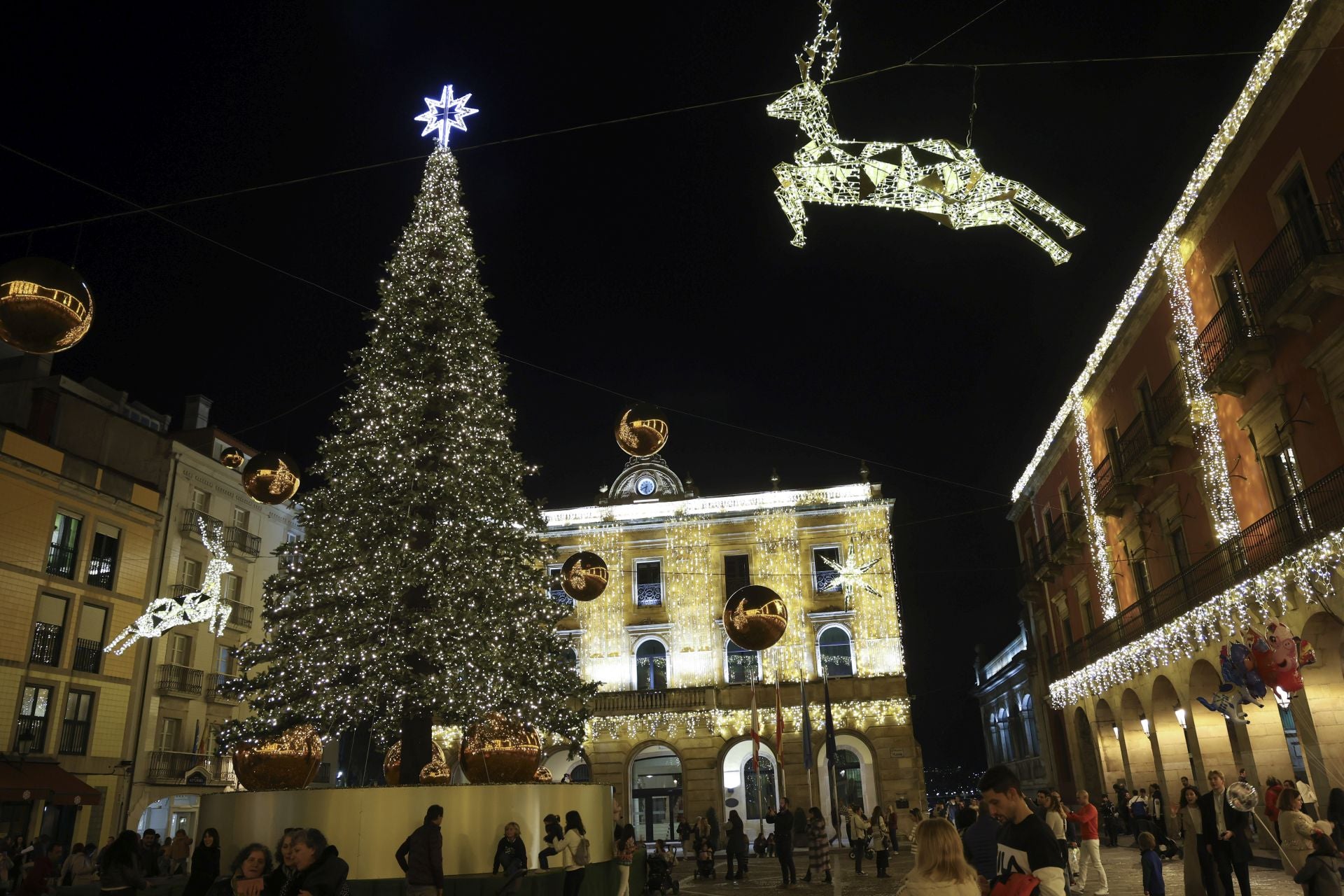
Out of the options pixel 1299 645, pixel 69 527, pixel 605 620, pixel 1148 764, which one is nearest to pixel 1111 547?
pixel 1148 764

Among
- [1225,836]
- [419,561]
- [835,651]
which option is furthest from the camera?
[835,651]

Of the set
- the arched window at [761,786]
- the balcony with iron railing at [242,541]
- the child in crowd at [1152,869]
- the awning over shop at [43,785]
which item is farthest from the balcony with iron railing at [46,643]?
the child in crowd at [1152,869]

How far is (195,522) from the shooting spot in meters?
28.1

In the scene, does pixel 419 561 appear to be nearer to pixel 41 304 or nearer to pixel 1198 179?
pixel 41 304

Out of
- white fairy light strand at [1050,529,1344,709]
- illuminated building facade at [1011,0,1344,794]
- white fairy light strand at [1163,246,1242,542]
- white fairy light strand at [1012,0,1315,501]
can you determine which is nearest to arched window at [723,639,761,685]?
illuminated building facade at [1011,0,1344,794]

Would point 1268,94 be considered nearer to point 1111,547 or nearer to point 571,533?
point 1111,547

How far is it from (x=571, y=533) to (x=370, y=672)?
73.6 feet

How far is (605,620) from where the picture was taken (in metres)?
33.1

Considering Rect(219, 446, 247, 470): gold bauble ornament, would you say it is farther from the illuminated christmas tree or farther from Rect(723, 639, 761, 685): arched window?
Rect(723, 639, 761, 685): arched window

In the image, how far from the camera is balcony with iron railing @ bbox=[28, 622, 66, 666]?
22219mm

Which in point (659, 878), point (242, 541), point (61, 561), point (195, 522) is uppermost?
point (195, 522)

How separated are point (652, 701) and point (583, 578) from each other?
17.7 meters

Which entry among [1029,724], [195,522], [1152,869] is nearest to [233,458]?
[195,522]

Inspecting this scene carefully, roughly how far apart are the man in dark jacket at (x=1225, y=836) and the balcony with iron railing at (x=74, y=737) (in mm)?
24557
